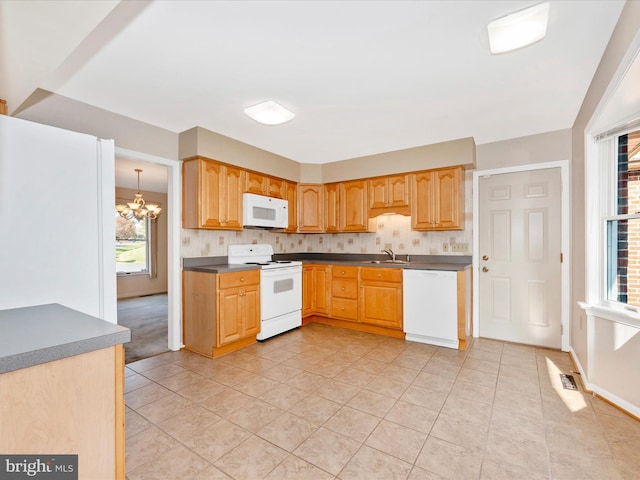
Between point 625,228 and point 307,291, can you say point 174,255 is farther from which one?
point 625,228

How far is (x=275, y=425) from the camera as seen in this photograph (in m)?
2.01

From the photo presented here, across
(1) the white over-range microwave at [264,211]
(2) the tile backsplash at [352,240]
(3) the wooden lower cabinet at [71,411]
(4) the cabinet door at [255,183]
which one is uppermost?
(4) the cabinet door at [255,183]

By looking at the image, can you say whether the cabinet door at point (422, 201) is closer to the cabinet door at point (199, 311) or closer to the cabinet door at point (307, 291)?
the cabinet door at point (307, 291)

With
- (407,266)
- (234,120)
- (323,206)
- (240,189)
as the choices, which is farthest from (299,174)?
(407,266)

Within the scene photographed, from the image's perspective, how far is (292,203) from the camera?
15.3 ft

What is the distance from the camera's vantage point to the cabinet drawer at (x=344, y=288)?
4082 mm

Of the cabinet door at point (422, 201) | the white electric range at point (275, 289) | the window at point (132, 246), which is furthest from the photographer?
the window at point (132, 246)

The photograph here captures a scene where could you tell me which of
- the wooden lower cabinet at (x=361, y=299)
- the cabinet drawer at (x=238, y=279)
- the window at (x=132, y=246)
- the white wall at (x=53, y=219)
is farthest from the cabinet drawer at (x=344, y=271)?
the window at (x=132, y=246)

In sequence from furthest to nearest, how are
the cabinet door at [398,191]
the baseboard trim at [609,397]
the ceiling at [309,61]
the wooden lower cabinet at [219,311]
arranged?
the cabinet door at [398,191]
the wooden lower cabinet at [219,311]
the baseboard trim at [609,397]
the ceiling at [309,61]

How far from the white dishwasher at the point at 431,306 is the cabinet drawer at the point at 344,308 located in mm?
691

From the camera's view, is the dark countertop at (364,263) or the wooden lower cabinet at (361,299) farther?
the wooden lower cabinet at (361,299)

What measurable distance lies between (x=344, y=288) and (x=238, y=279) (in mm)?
1498

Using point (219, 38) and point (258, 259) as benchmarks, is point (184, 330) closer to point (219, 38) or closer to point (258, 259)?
point (258, 259)

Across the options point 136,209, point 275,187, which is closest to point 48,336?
point 275,187
